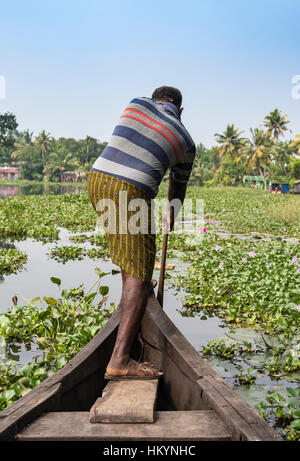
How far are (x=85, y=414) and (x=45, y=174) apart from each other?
66933 mm

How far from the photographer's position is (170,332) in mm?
2502

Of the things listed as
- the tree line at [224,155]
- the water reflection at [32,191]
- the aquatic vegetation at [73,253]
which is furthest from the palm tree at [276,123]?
the aquatic vegetation at [73,253]

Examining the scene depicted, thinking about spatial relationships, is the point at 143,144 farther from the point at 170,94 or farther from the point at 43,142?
the point at 43,142

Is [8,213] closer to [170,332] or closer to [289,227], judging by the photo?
[289,227]

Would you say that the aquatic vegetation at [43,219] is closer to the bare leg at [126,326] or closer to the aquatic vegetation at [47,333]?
the aquatic vegetation at [47,333]

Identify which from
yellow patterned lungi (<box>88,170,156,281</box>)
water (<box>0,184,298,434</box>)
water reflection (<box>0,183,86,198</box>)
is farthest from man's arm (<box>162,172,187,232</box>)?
water reflection (<box>0,183,86,198</box>)

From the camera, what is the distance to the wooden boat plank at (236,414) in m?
1.47

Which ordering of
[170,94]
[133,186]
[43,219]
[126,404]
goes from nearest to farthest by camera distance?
[126,404] → [133,186] → [170,94] → [43,219]

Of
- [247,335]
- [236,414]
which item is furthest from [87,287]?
[236,414]

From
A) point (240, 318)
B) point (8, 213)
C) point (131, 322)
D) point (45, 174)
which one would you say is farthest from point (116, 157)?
point (45, 174)

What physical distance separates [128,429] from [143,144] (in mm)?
1320

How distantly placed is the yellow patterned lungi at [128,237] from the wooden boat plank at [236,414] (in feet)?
2.10

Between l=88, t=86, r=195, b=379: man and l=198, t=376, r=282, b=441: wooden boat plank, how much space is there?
0.44 metres

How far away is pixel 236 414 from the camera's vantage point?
Answer: 63.6 inches
